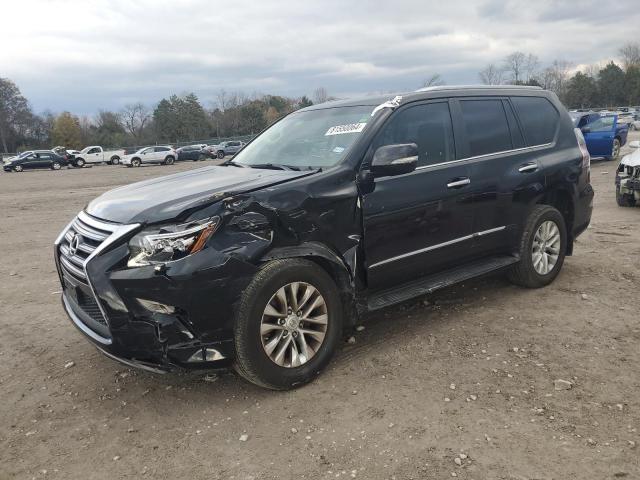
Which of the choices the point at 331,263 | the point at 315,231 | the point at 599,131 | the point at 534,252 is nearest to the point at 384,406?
the point at 331,263

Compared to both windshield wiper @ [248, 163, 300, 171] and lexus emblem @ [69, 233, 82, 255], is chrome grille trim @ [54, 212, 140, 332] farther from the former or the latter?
windshield wiper @ [248, 163, 300, 171]

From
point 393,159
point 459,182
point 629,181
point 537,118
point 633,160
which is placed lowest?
point 629,181

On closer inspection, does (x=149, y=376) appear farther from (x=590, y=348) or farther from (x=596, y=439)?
(x=590, y=348)

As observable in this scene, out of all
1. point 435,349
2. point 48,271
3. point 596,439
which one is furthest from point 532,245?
point 48,271

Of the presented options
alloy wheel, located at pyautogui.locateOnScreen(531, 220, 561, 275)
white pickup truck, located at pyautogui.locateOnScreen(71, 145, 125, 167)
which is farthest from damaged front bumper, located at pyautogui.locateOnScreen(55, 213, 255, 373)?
white pickup truck, located at pyautogui.locateOnScreen(71, 145, 125, 167)

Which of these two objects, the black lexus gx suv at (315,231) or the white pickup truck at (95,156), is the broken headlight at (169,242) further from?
the white pickup truck at (95,156)

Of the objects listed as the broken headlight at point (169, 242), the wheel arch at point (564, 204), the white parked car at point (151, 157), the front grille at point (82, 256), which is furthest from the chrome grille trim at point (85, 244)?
the white parked car at point (151, 157)

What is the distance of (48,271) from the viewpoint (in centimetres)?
689

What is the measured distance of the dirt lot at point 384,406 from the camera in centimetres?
280

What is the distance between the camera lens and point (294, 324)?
3.44 meters

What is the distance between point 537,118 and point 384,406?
347 centimetres

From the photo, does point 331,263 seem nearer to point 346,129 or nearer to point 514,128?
point 346,129

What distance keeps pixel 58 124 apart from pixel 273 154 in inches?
3468

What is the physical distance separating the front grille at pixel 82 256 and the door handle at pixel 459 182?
2.57 meters
